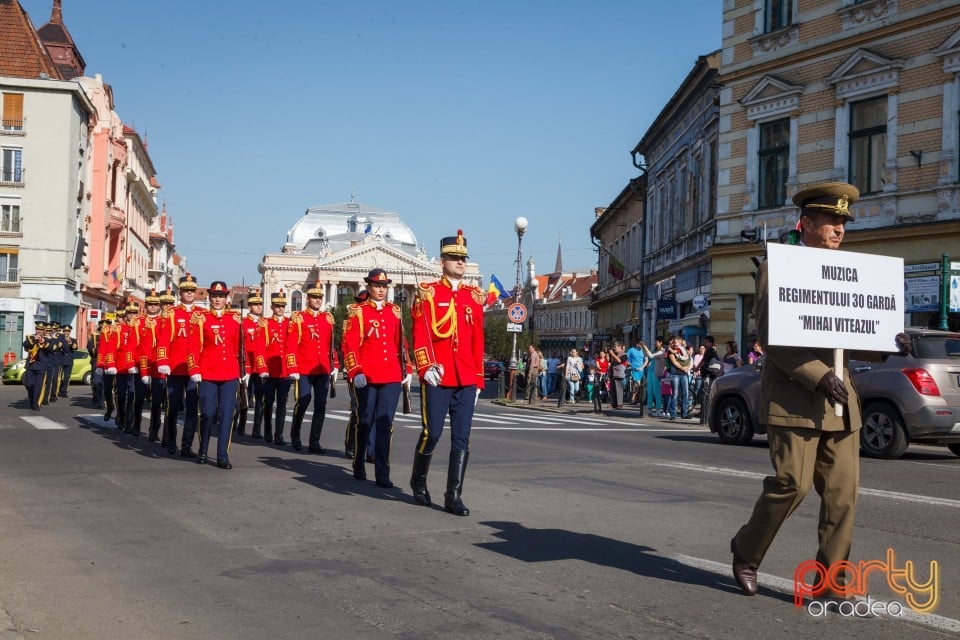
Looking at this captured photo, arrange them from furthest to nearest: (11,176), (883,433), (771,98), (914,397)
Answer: (11,176), (771,98), (883,433), (914,397)

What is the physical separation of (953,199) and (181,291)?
16040 millimetres

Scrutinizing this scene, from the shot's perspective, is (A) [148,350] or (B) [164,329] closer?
(B) [164,329]

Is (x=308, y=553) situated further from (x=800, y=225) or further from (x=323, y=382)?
(x=323, y=382)

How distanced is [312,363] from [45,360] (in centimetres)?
1151

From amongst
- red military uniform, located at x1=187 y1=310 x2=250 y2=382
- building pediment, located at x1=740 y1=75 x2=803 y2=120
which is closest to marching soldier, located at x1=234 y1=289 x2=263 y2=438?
red military uniform, located at x1=187 y1=310 x2=250 y2=382

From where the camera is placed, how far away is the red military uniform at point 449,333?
8406 millimetres

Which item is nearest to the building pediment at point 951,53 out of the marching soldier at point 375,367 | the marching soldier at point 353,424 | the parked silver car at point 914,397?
the parked silver car at point 914,397

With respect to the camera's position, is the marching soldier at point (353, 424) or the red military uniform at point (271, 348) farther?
the red military uniform at point (271, 348)

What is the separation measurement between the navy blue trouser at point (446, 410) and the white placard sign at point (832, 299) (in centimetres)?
367

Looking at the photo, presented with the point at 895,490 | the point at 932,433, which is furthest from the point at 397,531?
the point at 932,433

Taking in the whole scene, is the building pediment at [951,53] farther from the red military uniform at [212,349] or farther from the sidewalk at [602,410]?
the red military uniform at [212,349]

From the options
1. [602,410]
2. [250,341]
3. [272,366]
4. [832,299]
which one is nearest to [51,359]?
[250,341]

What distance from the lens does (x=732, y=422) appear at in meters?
16.1

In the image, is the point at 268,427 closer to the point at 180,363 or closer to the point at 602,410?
the point at 180,363
